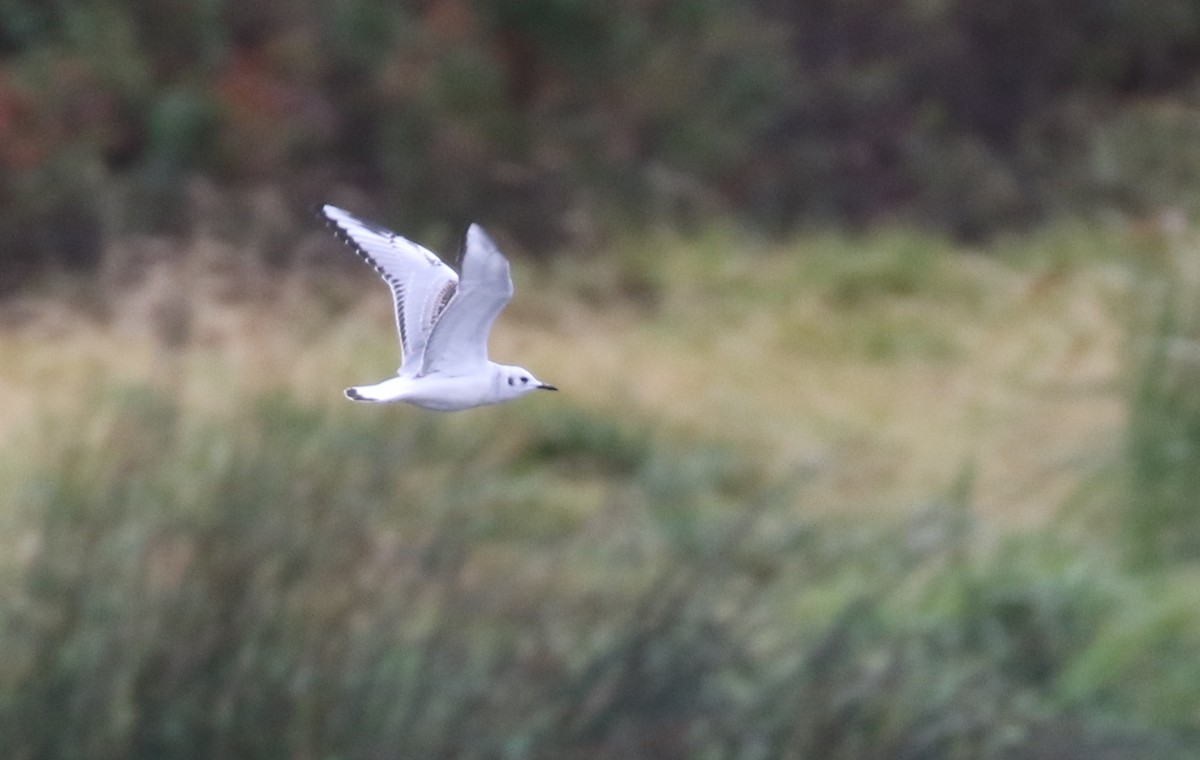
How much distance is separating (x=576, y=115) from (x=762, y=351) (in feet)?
7.27

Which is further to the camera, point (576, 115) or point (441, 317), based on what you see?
point (576, 115)

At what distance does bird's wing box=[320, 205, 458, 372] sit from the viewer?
1455 millimetres

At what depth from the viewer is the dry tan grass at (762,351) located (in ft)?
22.0

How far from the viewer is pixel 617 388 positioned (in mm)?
8195

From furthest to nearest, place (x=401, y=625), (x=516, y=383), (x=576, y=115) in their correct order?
(x=576, y=115) → (x=401, y=625) → (x=516, y=383)

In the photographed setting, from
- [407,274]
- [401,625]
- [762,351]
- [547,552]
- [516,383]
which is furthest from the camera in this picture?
[762,351]

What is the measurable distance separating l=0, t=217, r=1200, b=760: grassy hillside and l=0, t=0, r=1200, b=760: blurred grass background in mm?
15

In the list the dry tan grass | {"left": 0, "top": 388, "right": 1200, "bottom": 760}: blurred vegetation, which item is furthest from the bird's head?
the dry tan grass

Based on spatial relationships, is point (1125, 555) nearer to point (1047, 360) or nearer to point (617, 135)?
point (1047, 360)

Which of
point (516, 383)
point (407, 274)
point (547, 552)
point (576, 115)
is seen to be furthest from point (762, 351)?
point (516, 383)

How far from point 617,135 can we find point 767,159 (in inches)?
121

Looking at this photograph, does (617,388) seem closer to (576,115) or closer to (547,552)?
(547,552)

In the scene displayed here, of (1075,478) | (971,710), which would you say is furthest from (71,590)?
(1075,478)

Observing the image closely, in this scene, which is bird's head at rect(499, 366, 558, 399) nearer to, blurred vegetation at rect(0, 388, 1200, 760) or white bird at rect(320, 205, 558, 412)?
white bird at rect(320, 205, 558, 412)
